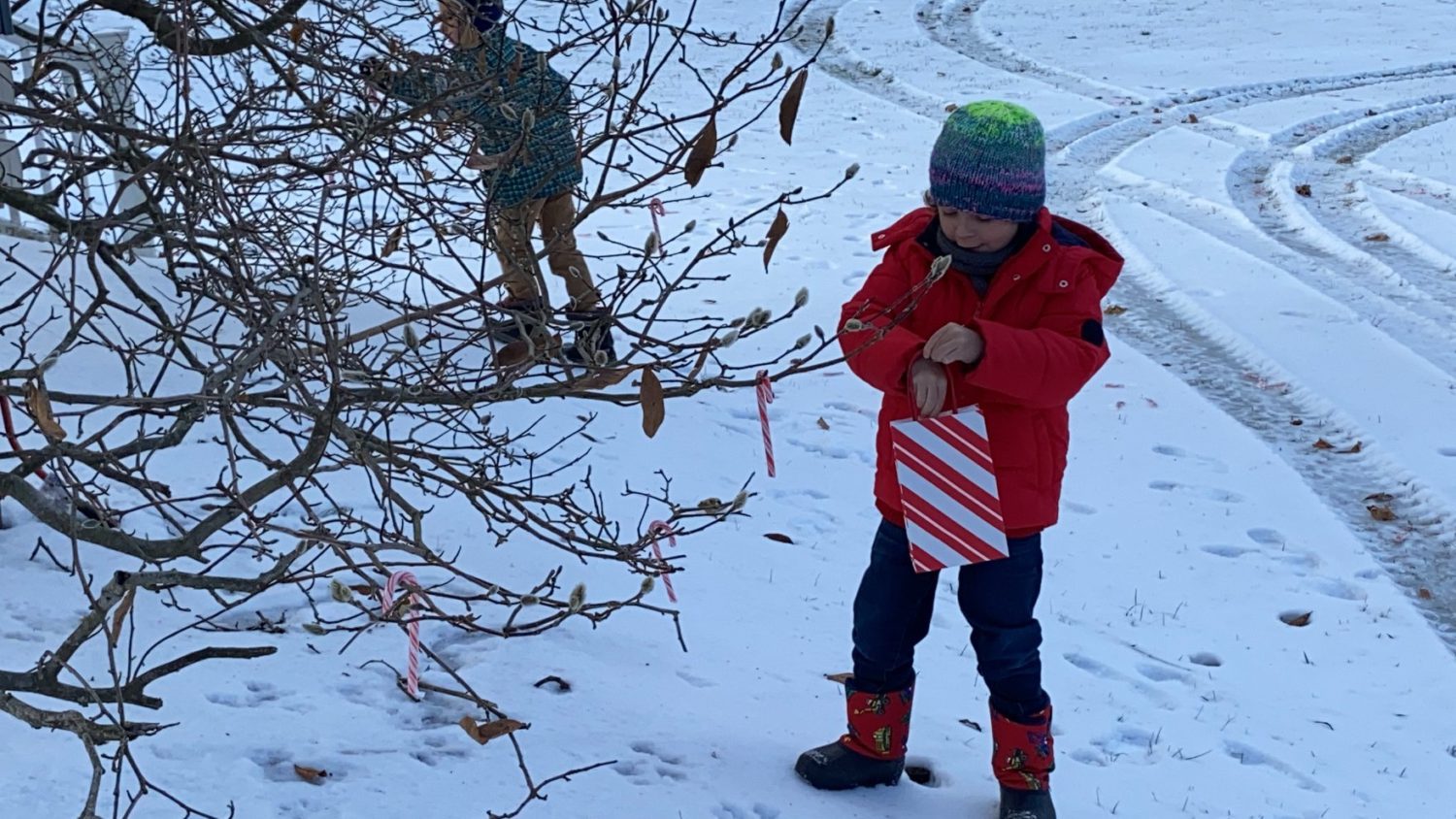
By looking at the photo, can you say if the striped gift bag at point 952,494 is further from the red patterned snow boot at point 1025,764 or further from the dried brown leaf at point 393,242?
the dried brown leaf at point 393,242

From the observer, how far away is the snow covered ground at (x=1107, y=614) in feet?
10.4

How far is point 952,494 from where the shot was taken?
2812 mm

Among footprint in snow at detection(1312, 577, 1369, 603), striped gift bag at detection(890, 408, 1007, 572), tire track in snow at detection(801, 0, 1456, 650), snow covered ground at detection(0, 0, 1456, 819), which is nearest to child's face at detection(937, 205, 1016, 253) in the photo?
striped gift bag at detection(890, 408, 1007, 572)

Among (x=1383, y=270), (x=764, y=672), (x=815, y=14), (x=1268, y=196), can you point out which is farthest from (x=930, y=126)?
(x=764, y=672)

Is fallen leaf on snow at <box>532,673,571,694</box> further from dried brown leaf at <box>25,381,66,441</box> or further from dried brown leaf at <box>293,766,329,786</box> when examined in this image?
dried brown leaf at <box>25,381,66,441</box>

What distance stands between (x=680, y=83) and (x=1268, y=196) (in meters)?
7.84

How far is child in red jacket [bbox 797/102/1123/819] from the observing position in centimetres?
277

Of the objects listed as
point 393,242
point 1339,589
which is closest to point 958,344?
point 393,242

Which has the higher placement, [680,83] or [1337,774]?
[680,83]

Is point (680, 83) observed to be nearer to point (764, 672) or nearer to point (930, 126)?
point (930, 126)

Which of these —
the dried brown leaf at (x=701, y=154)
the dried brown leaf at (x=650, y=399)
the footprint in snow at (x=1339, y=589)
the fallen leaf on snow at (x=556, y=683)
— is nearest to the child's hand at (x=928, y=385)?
the dried brown leaf at (x=701, y=154)

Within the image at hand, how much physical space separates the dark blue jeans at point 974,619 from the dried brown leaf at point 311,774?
1206mm

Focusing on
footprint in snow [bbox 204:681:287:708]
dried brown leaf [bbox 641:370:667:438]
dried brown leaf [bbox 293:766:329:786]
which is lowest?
dried brown leaf [bbox 293:766:329:786]

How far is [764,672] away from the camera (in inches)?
149
